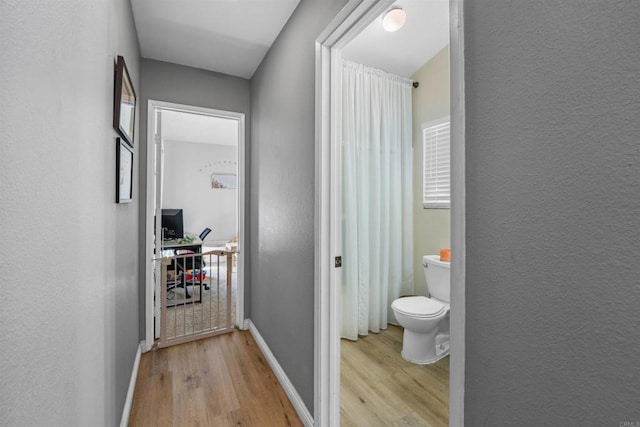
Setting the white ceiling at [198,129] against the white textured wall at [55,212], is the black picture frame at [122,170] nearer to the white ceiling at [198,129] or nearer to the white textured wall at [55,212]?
the white textured wall at [55,212]

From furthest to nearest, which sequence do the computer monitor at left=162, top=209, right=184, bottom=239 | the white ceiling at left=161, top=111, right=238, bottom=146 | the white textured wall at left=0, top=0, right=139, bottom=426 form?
1. the white ceiling at left=161, top=111, right=238, bottom=146
2. the computer monitor at left=162, top=209, right=184, bottom=239
3. the white textured wall at left=0, top=0, right=139, bottom=426

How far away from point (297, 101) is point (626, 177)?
1669mm

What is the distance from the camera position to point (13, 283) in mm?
517

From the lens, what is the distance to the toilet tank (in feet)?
8.04

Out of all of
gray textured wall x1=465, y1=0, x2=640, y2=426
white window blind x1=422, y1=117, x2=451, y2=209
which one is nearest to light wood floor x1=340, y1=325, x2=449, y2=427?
gray textured wall x1=465, y1=0, x2=640, y2=426

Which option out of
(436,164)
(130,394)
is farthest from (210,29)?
(130,394)

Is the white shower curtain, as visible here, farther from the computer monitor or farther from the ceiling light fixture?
→ the computer monitor

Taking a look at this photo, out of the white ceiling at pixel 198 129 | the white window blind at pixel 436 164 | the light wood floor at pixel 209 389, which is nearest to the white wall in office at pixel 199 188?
the white ceiling at pixel 198 129

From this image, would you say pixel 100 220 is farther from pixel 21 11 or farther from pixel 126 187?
pixel 21 11

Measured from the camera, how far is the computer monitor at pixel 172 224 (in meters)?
3.90

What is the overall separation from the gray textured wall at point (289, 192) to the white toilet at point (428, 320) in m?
0.93

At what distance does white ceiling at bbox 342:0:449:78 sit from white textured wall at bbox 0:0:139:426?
1988 millimetres

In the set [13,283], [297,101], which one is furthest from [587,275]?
[297,101]

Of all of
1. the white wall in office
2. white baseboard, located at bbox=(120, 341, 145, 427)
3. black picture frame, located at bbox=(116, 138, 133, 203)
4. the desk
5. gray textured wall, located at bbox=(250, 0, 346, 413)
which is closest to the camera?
black picture frame, located at bbox=(116, 138, 133, 203)
